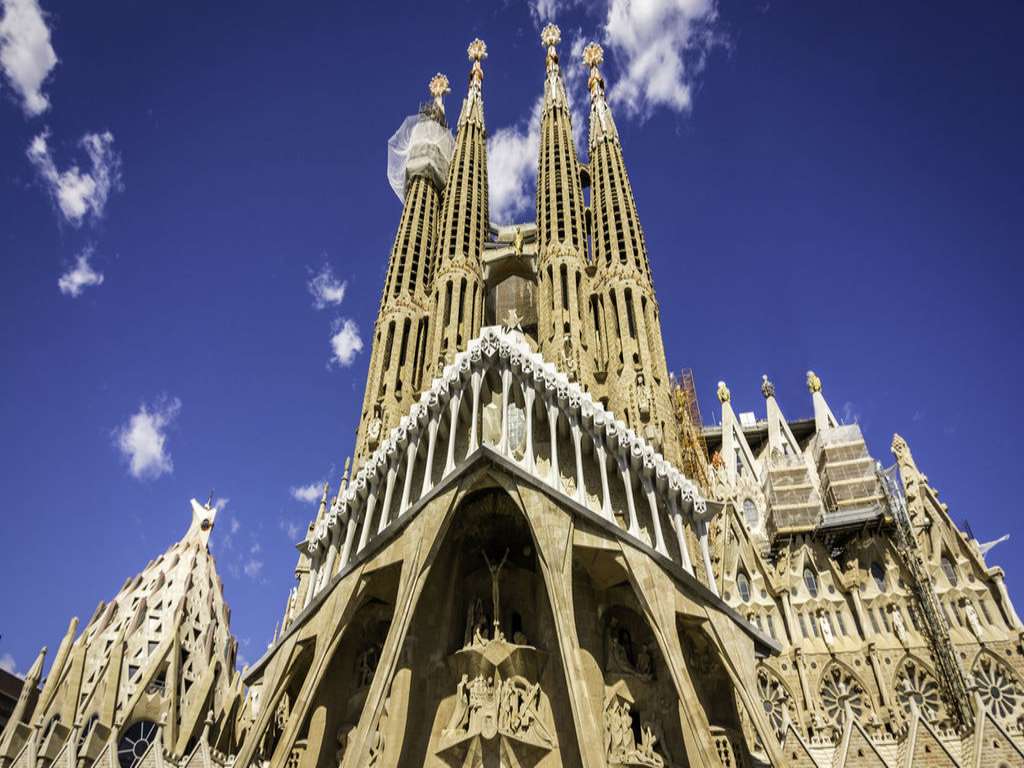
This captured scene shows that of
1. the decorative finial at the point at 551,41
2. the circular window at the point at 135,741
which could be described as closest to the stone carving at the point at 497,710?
the circular window at the point at 135,741

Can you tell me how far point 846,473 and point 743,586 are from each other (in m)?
7.84

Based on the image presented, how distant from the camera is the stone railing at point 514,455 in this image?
1708cm

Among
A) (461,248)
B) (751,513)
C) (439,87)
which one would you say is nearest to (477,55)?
(439,87)

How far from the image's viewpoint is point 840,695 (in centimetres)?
2069

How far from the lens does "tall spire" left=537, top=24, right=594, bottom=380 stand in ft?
75.9

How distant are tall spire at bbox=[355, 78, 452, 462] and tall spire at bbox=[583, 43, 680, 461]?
6.05 m

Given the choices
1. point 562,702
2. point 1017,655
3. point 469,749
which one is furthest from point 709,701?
point 1017,655

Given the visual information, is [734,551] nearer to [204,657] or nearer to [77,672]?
[204,657]

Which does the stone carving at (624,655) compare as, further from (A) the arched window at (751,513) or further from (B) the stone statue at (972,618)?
(A) the arched window at (751,513)

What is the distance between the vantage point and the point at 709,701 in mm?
16109

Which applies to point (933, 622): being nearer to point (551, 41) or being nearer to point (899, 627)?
point (899, 627)

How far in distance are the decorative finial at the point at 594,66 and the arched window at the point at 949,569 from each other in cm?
2433

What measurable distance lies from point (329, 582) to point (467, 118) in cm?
2379

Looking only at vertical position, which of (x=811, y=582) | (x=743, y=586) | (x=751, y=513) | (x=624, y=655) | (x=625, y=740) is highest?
(x=751, y=513)
